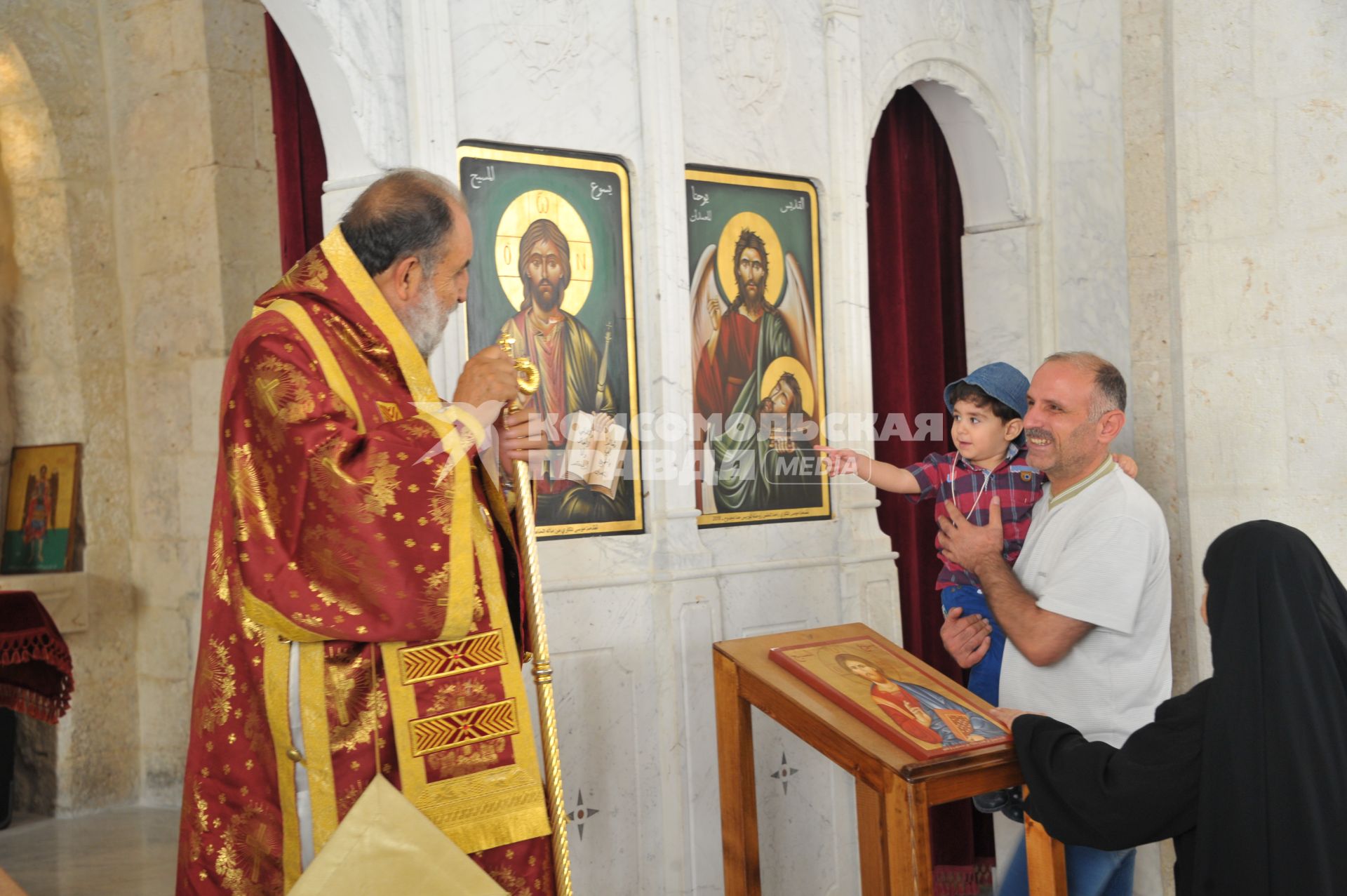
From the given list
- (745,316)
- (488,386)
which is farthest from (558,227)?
(488,386)

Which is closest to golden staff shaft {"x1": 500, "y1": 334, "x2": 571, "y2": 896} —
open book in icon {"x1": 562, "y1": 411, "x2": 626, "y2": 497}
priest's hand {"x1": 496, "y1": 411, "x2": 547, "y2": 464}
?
priest's hand {"x1": 496, "y1": 411, "x2": 547, "y2": 464}

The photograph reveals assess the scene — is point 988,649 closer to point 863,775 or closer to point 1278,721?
point 863,775

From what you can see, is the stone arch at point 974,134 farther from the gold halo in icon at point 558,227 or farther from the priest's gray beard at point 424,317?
the priest's gray beard at point 424,317

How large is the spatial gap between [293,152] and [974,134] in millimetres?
2748

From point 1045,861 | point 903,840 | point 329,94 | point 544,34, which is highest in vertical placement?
point 544,34

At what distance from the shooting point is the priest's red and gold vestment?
97.6 inches

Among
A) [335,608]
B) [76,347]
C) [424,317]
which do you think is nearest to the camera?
[335,608]

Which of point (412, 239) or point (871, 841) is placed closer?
point (412, 239)

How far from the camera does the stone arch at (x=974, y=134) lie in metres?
5.09

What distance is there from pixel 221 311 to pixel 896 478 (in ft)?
11.5

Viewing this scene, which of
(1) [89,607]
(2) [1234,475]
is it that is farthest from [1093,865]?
(1) [89,607]

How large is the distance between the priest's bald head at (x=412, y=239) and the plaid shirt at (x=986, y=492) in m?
1.71

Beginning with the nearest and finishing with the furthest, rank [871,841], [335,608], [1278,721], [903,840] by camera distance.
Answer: [1278,721]
[335,608]
[903,840]
[871,841]

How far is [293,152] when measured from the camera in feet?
14.6
